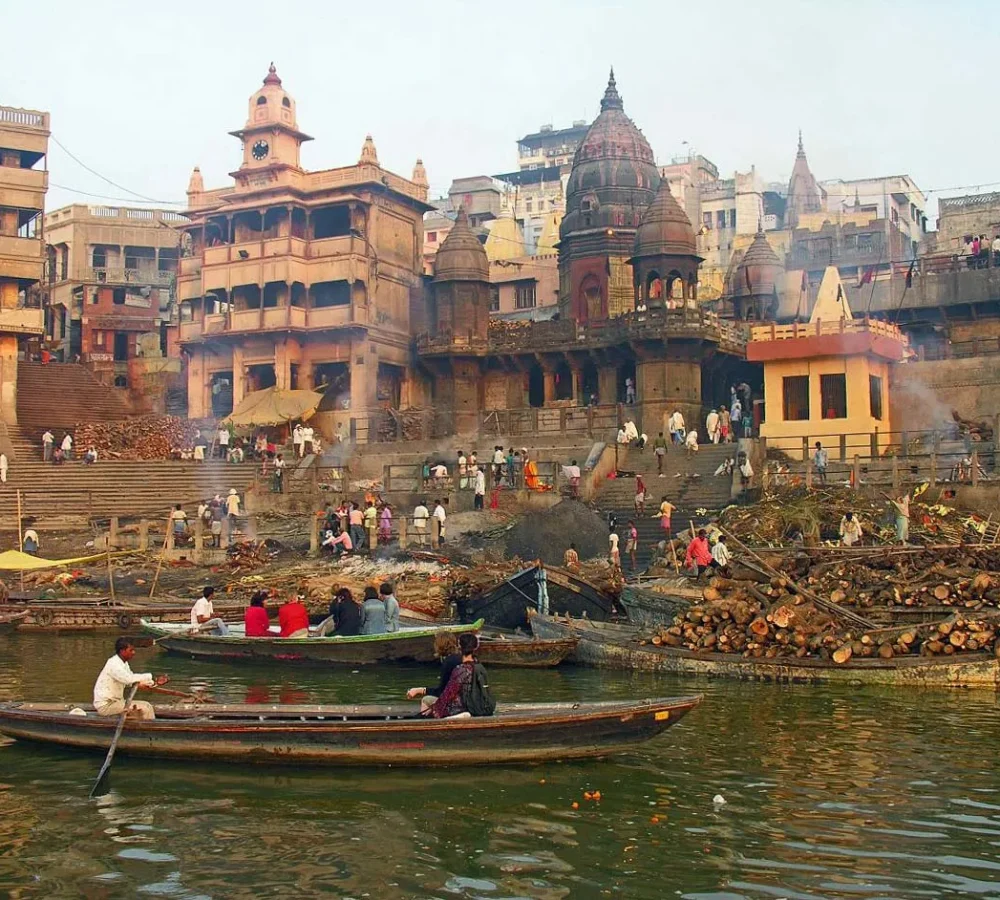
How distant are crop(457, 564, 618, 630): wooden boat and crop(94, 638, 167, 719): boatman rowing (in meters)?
9.20

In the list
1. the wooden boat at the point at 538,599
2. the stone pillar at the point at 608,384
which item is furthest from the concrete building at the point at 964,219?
the wooden boat at the point at 538,599

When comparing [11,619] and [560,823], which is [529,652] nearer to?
[560,823]

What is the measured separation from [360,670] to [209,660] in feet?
8.84

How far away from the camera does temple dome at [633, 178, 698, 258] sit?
138ft

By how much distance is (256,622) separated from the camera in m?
18.8

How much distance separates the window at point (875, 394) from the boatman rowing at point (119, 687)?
26565 millimetres

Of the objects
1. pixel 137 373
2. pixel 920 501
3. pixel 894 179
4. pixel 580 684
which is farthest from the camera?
pixel 894 179

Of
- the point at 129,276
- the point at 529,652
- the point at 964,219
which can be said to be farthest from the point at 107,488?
the point at 964,219

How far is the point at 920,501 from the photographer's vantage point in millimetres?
26750

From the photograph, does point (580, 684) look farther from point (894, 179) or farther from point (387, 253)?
point (894, 179)

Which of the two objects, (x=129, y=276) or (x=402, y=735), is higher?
(x=129, y=276)

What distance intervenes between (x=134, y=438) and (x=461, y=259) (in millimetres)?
13440

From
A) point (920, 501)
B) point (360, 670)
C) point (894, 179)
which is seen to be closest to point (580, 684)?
point (360, 670)

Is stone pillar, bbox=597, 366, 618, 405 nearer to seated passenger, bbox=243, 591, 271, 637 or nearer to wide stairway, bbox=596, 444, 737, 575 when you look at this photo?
wide stairway, bbox=596, 444, 737, 575
